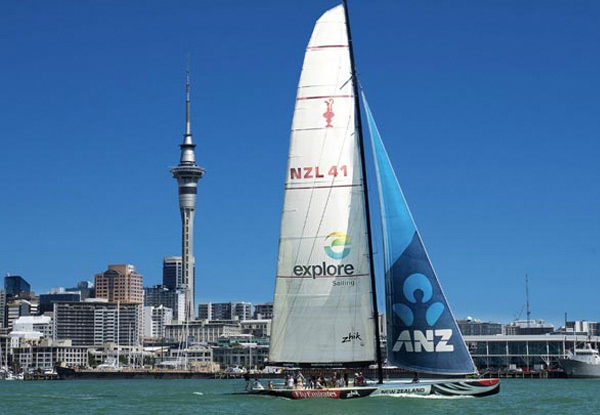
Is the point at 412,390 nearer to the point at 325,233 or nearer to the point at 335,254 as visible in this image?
the point at 335,254

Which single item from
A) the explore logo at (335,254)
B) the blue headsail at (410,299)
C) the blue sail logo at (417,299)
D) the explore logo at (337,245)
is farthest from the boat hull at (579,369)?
the explore logo at (337,245)

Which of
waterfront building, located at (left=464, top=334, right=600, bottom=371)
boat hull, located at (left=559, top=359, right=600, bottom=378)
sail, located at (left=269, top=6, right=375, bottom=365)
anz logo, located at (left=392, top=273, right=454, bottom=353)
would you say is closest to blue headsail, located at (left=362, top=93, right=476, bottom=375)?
anz logo, located at (left=392, top=273, right=454, bottom=353)

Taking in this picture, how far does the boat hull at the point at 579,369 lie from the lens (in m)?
140

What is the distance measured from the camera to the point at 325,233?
142ft

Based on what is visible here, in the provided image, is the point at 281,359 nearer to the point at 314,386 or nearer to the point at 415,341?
the point at 314,386

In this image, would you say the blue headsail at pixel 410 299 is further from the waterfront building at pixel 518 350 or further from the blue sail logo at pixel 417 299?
the waterfront building at pixel 518 350

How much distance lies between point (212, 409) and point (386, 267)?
1034 cm

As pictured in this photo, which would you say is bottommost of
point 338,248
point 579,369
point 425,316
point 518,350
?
point 579,369

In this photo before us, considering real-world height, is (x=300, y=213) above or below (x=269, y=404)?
above

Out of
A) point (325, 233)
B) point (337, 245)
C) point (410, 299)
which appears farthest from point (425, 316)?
point (325, 233)

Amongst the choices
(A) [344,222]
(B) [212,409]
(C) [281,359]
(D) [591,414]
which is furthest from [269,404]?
(D) [591,414]

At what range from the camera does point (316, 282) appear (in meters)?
43.3

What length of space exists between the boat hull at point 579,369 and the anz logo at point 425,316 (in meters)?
104

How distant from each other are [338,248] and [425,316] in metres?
4.33
